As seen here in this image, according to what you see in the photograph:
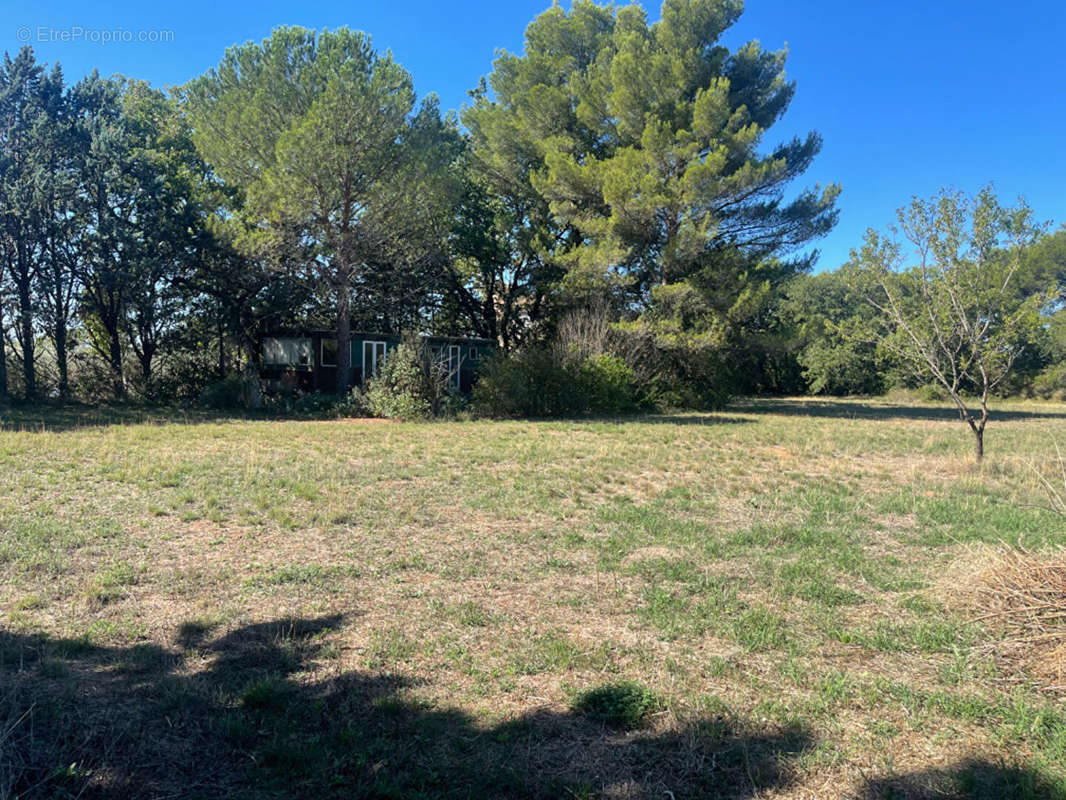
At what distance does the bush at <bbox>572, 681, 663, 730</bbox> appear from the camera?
2615 mm

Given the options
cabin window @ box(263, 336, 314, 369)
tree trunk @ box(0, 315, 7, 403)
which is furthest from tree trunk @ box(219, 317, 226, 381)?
tree trunk @ box(0, 315, 7, 403)

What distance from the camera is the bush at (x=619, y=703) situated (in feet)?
8.58

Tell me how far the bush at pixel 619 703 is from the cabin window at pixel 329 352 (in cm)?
2083

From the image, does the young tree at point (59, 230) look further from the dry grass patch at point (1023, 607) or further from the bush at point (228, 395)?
the dry grass patch at point (1023, 607)

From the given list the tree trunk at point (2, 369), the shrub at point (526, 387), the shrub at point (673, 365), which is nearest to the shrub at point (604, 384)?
the shrub at point (526, 387)

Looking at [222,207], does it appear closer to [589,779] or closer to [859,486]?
[859,486]

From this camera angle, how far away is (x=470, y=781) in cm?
223

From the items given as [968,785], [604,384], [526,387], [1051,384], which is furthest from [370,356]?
[1051,384]

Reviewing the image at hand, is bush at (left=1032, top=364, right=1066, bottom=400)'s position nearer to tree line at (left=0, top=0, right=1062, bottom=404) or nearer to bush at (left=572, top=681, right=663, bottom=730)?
tree line at (left=0, top=0, right=1062, bottom=404)

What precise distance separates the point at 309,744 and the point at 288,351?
21819 millimetres

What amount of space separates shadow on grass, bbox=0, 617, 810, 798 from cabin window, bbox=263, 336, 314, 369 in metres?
20.2

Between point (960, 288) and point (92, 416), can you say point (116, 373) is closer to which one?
point (92, 416)

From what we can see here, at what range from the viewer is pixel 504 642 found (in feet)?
10.9

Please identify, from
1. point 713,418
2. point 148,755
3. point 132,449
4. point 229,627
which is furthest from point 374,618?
point 713,418
